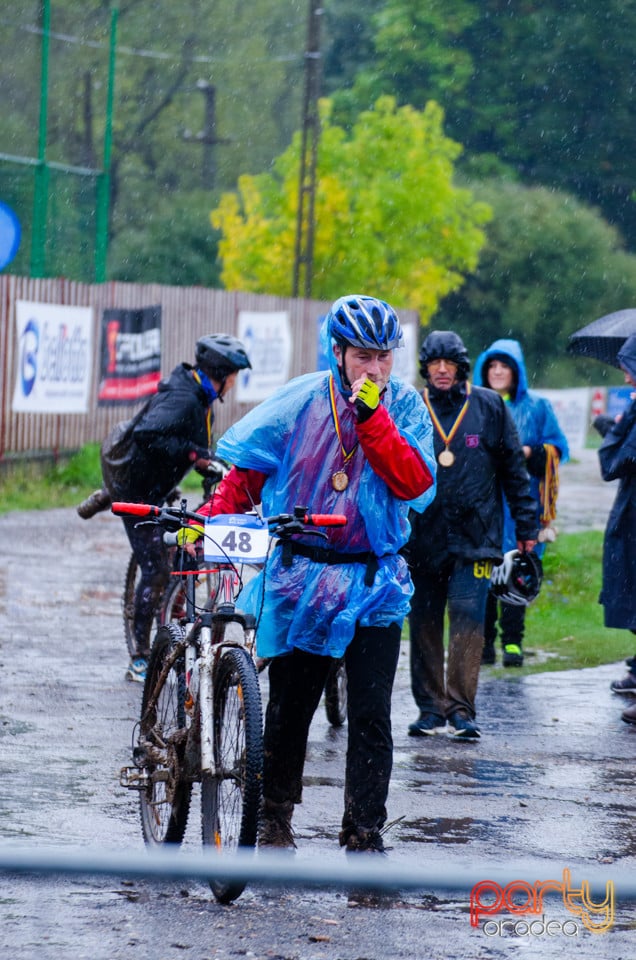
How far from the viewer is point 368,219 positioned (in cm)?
3912

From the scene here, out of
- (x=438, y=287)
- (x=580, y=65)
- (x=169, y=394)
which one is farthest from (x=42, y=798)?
(x=580, y=65)

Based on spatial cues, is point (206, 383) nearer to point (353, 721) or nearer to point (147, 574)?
point (147, 574)

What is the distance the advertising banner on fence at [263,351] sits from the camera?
26969mm

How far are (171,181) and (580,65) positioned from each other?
1618cm

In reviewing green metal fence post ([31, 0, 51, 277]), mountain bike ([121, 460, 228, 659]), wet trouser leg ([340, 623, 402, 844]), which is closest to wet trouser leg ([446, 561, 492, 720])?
mountain bike ([121, 460, 228, 659])

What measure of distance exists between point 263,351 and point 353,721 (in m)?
22.3

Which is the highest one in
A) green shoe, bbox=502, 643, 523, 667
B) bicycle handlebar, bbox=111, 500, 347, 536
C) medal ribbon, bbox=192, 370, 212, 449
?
medal ribbon, bbox=192, 370, 212, 449

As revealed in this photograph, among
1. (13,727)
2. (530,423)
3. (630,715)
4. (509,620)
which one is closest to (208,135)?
(530,423)

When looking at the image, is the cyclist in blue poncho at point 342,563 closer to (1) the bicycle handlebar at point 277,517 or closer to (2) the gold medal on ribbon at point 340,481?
(2) the gold medal on ribbon at point 340,481

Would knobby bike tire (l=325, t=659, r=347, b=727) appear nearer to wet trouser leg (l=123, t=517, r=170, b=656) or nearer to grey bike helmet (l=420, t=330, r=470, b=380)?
wet trouser leg (l=123, t=517, r=170, b=656)

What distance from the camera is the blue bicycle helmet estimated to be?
5.21m

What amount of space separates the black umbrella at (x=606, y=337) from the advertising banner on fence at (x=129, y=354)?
11369 mm

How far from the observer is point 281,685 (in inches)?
214

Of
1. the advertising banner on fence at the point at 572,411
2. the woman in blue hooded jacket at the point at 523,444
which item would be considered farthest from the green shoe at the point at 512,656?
the advertising banner on fence at the point at 572,411
